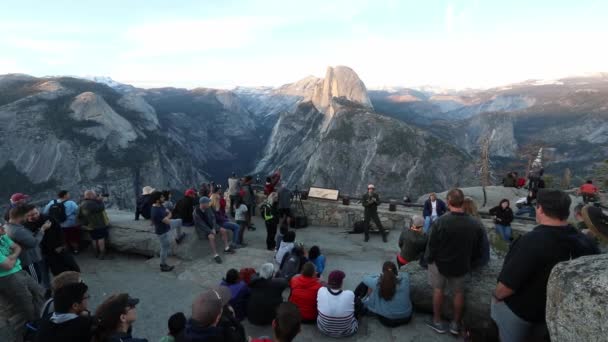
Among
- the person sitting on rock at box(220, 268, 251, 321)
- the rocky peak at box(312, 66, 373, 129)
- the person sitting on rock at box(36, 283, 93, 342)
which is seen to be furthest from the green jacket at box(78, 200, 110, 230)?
the rocky peak at box(312, 66, 373, 129)

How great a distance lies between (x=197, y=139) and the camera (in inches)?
5354

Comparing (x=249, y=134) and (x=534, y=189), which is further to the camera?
(x=249, y=134)

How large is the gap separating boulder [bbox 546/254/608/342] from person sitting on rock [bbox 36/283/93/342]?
12.3 ft

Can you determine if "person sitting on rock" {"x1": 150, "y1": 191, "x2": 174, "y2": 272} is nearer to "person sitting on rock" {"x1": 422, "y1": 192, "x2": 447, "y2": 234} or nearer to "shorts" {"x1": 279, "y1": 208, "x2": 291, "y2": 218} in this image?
"shorts" {"x1": 279, "y1": 208, "x2": 291, "y2": 218}

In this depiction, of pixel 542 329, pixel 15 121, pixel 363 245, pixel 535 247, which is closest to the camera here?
pixel 535 247

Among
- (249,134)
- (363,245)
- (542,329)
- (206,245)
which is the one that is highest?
(542,329)

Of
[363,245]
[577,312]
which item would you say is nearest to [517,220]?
[363,245]

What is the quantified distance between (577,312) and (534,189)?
1273cm

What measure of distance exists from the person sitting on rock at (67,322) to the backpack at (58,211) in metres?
5.55

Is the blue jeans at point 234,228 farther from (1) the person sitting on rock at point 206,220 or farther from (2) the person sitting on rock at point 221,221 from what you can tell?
(1) the person sitting on rock at point 206,220

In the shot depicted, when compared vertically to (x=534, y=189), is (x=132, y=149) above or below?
below

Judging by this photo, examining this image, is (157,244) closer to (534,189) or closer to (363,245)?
(363,245)

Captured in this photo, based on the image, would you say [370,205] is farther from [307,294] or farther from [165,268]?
[165,268]

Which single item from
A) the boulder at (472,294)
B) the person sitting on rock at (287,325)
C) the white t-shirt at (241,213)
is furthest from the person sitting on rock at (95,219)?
the boulder at (472,294)
